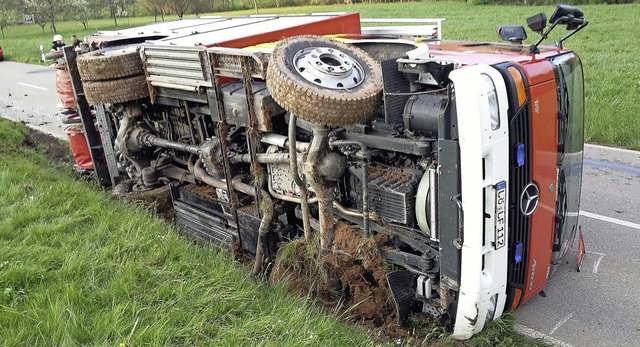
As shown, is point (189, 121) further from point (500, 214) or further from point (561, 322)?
point (561, 322)

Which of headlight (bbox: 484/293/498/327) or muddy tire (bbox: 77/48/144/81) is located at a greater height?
muddy tire (bbox: 77/48/144/81)

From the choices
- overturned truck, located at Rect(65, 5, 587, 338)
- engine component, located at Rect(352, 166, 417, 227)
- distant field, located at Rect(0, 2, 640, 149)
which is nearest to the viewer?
overturned truck, located at Rect(65, 5, 587, 338)

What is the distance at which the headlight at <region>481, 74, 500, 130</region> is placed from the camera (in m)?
2.94

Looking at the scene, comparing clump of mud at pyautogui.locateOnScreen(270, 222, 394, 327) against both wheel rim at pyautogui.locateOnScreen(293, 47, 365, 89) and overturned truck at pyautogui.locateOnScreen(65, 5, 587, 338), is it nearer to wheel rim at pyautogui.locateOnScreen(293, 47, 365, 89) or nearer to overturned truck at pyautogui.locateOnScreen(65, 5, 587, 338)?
overturned truck at pyautogui.locateOnScreen(65, 5, 587, 338)

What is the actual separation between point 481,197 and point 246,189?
194 cm

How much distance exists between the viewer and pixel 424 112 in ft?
10.4

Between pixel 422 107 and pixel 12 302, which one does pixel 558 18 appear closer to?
pixel 422 107

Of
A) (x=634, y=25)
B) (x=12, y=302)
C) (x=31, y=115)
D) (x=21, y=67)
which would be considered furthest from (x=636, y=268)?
(x=21, y=67)

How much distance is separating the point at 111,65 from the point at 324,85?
7.85 ft

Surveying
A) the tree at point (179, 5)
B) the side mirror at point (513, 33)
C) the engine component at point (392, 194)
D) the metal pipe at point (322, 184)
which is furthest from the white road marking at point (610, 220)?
the tree at point (179, 5)

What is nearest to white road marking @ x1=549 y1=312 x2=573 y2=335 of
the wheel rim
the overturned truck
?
the overturned truck

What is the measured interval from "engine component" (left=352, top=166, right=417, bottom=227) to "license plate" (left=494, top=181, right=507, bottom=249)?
50cm

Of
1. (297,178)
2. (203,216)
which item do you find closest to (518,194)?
(297,178)

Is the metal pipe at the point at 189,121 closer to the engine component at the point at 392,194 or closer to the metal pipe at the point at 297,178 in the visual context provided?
the metal pipe at the point at 297,178
